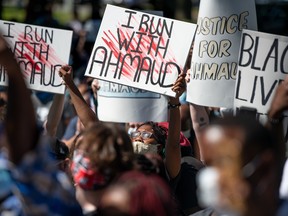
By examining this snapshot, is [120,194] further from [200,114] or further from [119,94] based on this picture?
[119,94]

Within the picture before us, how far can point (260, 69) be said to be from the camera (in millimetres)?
5254

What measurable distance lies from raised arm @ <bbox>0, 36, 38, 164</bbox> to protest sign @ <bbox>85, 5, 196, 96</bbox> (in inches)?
106

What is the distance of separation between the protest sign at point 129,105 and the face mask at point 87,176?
9.50 ft

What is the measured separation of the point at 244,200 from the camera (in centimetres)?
279

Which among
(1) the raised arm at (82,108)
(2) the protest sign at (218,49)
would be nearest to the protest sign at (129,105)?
(2) the protest sign at (218,49)

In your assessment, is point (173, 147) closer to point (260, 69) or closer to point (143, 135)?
point (143, 135)

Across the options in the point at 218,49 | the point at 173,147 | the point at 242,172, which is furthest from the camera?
the point at 218,49

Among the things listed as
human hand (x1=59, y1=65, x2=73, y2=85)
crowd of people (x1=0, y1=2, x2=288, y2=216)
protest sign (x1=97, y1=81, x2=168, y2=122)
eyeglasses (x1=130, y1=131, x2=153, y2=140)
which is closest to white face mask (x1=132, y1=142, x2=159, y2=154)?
eyeglasses (x1=130, y1=131, x2=153, y2=140)

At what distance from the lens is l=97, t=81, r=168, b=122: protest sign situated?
647 centimetres

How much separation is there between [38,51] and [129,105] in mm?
798

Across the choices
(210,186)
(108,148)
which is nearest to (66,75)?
(108,148)

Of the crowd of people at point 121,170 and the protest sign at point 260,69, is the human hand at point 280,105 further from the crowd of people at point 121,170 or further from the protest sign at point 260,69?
the protest sign at point 260,69

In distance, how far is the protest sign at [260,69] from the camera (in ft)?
16.9

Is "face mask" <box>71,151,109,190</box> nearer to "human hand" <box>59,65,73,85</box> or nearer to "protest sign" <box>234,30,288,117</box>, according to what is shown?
"protest sign" <box>234,30,288,117</box>
